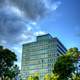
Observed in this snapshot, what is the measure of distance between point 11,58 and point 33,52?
13521 centimetres

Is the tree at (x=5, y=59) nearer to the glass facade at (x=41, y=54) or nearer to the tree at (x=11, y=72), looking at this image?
the tree at (x=11, y=72)

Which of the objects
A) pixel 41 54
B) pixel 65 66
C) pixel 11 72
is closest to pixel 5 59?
pixel 11 72

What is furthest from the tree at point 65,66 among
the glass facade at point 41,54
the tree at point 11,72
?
the glass facade at point 41,54

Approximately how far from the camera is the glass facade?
175 meters

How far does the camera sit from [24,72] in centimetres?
18650

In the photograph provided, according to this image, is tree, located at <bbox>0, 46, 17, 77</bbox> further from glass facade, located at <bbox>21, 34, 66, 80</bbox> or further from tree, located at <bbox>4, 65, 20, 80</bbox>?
glass facade, located at <bbox>21, 34, 66, 80</bbox>

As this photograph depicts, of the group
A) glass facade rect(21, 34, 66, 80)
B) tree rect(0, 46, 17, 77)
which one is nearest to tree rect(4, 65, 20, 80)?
tree rect(0, 46, 17, 77)

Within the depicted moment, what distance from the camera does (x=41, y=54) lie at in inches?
7200

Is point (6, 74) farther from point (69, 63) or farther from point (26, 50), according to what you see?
point (26, 50)

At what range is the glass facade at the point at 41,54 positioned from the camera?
174975 millimetres

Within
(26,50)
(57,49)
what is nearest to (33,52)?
(26,50)

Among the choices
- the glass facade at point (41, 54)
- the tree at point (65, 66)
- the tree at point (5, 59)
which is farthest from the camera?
the glass facade at point (41, 54)

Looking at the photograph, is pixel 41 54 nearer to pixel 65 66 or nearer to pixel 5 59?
pixel 5 59

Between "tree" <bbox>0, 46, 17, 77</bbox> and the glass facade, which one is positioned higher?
the glass facade
